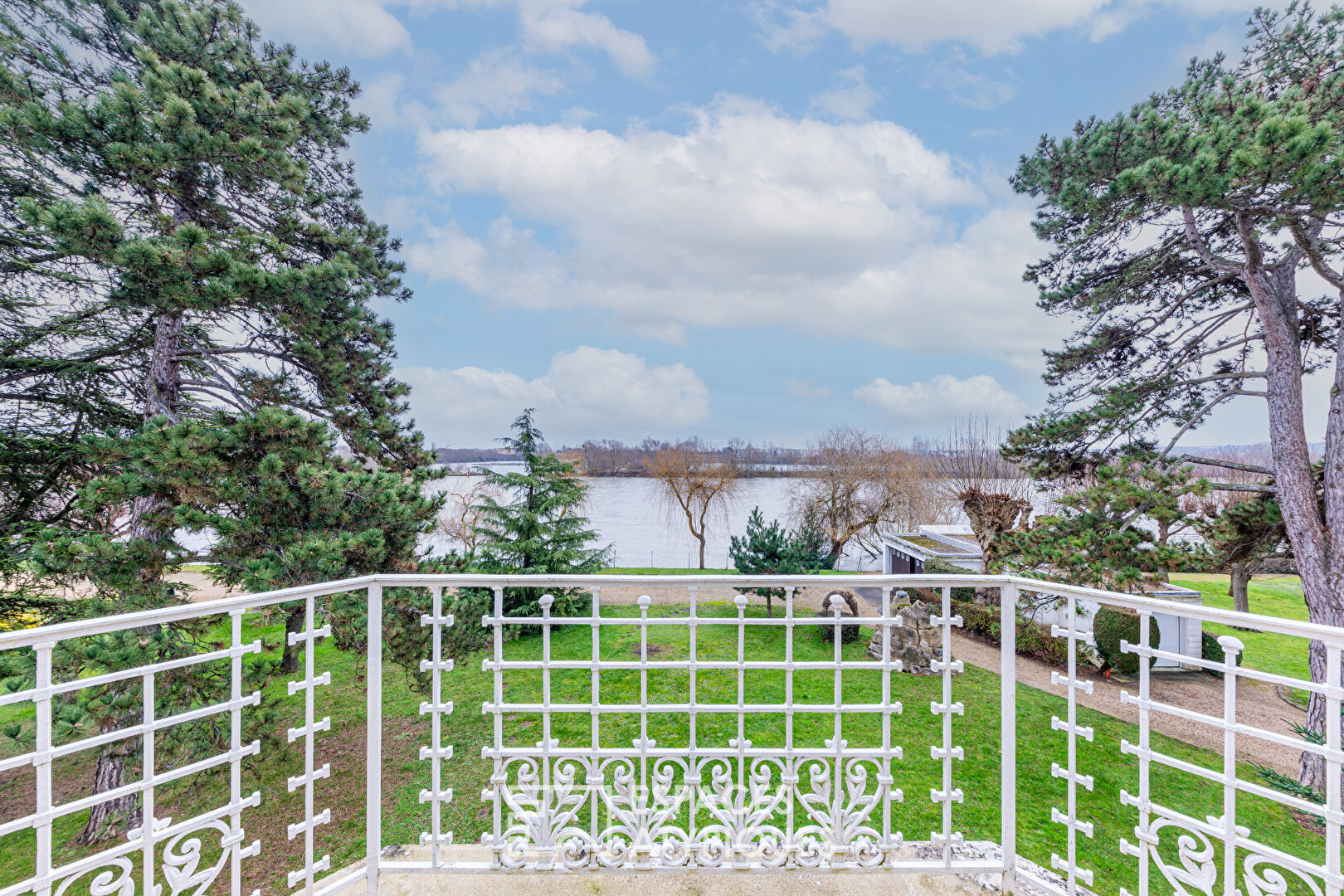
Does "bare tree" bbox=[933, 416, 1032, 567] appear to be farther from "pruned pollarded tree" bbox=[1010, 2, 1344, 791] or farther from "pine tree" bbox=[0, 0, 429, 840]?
"pine tree" bbox=[0, 0, 429, 840]

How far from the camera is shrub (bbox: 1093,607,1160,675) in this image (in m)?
7.88

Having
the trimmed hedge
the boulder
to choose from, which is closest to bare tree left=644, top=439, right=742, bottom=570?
the trimmed hedge

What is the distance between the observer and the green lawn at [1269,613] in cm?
855

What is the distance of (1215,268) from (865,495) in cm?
940

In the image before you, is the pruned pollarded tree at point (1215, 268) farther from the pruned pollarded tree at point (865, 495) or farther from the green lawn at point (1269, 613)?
the pruned pollarded tree at point (865, 495)

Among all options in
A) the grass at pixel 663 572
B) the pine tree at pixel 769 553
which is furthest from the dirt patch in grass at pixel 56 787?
the pine tree at pixel 769 553

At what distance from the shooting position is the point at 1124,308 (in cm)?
556

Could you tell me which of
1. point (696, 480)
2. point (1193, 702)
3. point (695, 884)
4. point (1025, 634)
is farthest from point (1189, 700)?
point (696, 480)

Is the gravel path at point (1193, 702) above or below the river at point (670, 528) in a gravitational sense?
below

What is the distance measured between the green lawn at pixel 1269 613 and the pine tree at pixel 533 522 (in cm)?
941

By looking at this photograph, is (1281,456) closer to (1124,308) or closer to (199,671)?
(1124,308)

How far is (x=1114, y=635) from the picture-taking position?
7.89 metres

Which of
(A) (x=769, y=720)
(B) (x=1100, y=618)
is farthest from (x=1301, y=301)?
(A) (x=769, y=720)

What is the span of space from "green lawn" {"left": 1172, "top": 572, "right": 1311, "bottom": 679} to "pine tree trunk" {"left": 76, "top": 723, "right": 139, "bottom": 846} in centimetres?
1092
